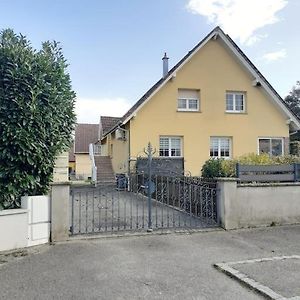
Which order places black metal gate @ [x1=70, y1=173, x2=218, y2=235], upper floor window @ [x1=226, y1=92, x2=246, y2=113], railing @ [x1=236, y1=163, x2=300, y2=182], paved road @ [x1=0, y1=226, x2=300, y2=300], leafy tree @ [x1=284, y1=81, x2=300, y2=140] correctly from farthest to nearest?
leafy tree @ [x1=284, y1=81, x2=300, y2=140]
upper floor window @ [x1=226, y1=92, x2=246, y2=113]
railing @ [x1=236, y1=163, x2=300, y2=182]
black metal gate @ [x1=70, y1=173, x2=218, y2=235]
paved road @ [x1=0, y1=226, x2=300, y2=300]

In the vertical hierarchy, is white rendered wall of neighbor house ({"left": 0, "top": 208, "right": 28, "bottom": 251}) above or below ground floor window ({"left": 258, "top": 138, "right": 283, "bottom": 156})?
below

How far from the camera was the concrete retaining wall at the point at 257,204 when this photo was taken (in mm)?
8859

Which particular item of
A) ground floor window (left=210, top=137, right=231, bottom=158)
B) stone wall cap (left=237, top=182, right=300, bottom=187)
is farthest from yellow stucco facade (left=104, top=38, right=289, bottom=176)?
stone wall cap (left=237, top=182, right=300, bottom=187)

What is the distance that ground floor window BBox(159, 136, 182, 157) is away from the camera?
20.3 meters

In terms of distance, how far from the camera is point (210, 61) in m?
20.9

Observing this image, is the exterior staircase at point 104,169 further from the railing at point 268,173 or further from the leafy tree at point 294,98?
the leafy tree at point 294,98

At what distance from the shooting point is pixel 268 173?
9.75 meters

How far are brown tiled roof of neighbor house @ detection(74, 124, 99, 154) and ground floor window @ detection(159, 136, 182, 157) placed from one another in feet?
86.8

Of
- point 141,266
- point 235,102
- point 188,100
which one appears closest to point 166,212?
point 141,266

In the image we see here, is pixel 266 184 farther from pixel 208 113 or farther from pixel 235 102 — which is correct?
pixel 235 102

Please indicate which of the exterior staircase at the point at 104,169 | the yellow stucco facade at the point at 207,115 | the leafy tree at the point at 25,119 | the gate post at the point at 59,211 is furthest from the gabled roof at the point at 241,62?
the gate post at the point at 59,211

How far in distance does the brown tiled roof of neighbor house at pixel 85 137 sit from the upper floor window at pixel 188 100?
2664 cm

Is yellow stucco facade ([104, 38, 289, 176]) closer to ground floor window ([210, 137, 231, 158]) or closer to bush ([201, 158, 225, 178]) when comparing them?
ground floor window ([210, 137, 231, 158])

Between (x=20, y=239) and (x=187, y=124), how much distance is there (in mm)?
14606
